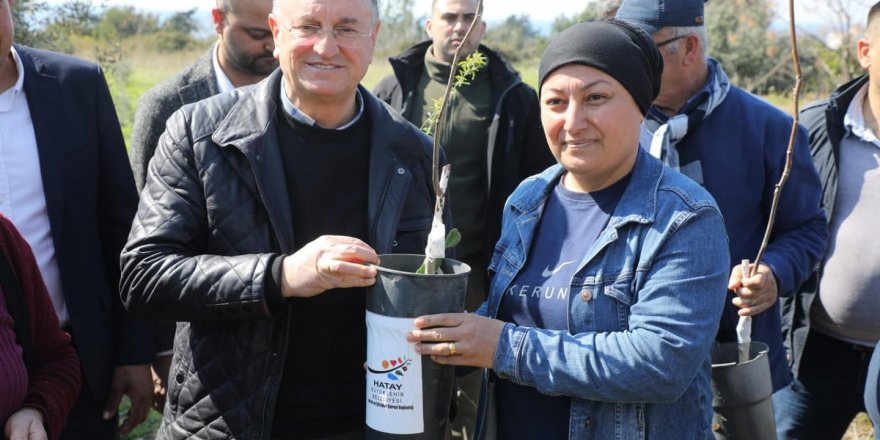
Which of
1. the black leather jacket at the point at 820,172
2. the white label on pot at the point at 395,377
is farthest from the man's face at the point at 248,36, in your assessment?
the black leather jacket at the point at 820,172

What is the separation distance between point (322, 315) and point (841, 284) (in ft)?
7.54

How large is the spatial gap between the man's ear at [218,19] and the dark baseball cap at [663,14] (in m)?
1.72

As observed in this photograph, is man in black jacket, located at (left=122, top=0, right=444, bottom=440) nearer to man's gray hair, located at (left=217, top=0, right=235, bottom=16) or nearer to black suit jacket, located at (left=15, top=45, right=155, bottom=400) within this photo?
black suit jacket, located at (left=15, top=45, right=155, bottom=400)

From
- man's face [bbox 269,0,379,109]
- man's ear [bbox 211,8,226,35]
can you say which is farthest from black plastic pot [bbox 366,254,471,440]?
man's ear [bbox 211,8,226,35]

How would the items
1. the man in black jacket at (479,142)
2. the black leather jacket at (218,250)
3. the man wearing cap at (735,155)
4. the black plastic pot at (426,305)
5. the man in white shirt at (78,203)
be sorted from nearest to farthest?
the black plastic pot at (426,305) → the black leather jacket at (218,250) → the man in white shirt at (78,203) → the man wearing cap at (735,155) → the man in black jacket at (479,142)

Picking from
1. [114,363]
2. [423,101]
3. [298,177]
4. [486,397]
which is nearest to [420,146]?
[298,177]

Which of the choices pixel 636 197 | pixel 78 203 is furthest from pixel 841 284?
pixel 78 203

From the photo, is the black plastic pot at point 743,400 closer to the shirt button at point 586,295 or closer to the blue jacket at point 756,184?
the blue jacket at point 756,184

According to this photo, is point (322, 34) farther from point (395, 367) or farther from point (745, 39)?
point (745, 39)

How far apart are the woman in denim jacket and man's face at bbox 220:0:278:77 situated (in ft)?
6.09

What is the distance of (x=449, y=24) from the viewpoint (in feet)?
16.2

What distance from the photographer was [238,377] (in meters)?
2.27

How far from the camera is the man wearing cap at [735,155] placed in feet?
10.4

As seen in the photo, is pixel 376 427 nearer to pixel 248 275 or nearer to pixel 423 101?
pixel 248 275
